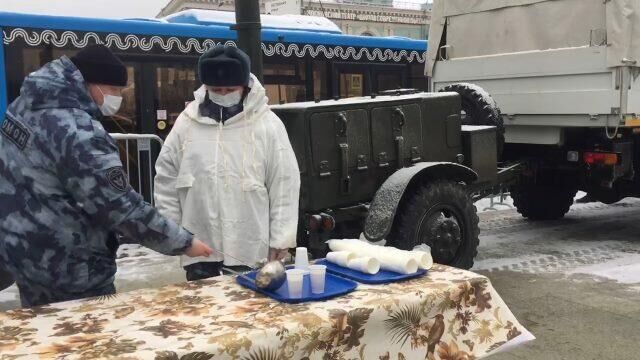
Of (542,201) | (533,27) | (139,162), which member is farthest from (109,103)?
(542,201)

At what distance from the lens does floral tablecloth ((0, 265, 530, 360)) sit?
2.00m

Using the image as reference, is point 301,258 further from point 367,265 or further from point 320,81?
point 320,81

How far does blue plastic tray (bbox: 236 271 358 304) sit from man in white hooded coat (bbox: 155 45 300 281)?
53 centimetres

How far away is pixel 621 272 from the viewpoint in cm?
607

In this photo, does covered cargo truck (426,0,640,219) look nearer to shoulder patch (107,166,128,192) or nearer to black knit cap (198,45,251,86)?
black knit cap (198,45,251,86)

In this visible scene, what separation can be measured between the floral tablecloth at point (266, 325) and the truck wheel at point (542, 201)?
6662mm

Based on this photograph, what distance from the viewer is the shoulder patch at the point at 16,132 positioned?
2.42m

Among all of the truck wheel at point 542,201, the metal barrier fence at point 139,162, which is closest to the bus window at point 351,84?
the truck wheel at point 542,201

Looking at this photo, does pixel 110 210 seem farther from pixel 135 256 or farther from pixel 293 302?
pixel 135 256

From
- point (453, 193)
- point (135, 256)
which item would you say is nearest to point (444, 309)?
point (453, 193)

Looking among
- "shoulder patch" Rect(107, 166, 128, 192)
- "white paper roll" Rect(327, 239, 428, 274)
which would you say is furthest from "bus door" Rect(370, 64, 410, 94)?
"shoulder patch" Rect(107, 166, 128, 192)

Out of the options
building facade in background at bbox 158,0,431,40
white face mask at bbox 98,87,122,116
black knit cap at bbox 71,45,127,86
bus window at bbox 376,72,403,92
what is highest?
building facade in background at bbox 158,0,431,40

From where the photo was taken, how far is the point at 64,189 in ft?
8.03

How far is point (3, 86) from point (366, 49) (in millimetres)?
5246
